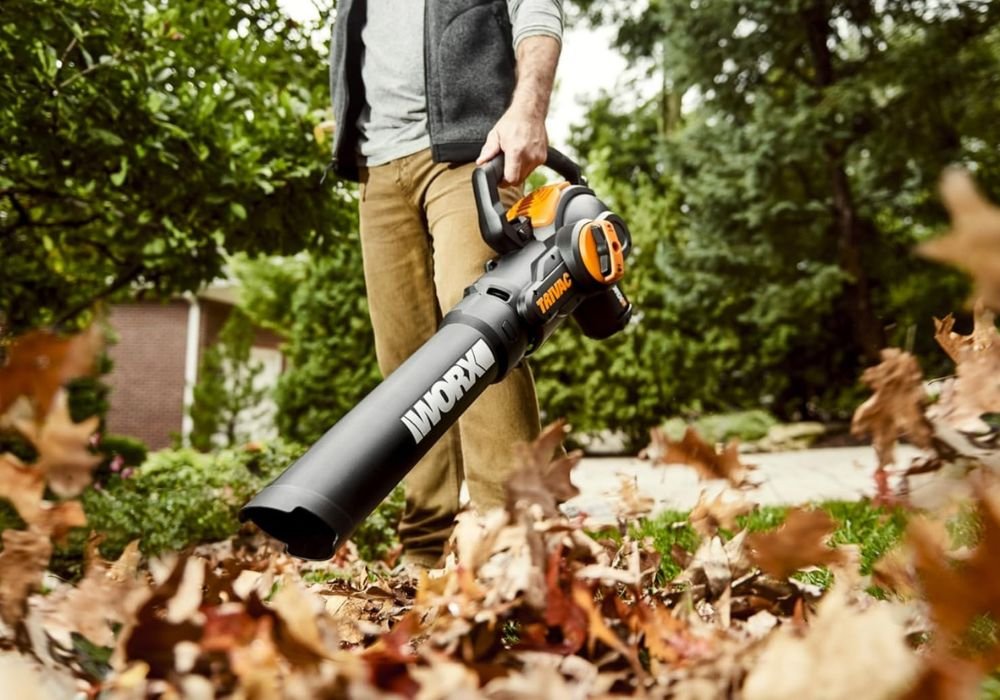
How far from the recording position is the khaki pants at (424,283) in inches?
82.9

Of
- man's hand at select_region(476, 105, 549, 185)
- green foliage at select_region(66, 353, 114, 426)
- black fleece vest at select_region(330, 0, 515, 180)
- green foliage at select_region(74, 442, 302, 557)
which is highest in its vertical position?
black fleece vest at select_region(330, 0, 515, 180)

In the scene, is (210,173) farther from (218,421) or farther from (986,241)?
(218,421)

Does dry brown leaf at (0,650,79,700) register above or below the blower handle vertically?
below

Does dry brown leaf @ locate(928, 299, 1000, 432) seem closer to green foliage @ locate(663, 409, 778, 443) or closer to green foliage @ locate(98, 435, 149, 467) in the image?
green foliage @ locate(663, 409, 778, 443)

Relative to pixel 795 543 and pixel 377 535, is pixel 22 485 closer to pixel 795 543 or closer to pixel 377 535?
pixel 795 543

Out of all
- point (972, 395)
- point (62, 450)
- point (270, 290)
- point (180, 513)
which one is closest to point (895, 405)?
point (972, 395)

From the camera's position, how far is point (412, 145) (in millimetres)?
2297

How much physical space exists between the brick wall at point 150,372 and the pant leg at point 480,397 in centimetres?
1784

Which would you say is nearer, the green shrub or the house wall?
the green shrub

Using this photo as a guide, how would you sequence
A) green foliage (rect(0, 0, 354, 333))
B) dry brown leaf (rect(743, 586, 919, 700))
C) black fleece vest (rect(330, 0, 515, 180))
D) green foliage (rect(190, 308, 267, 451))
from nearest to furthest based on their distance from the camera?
dry brown leaf (rect(743, 586, 919, 700)) < black fleece vest (rect(330, 0, 515, 180)) < green foliage (rect(0, 0, 354, 333)) < green foliage (rect(190, 308, 267, 451))

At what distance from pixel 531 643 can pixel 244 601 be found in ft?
1.06

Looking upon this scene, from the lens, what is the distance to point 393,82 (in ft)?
7.69

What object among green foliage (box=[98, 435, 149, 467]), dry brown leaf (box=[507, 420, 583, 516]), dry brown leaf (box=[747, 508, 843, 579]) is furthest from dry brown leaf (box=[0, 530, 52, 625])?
green foliage (box=[98, 435, 149, 467])

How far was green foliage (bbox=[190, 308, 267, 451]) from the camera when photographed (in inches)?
516
